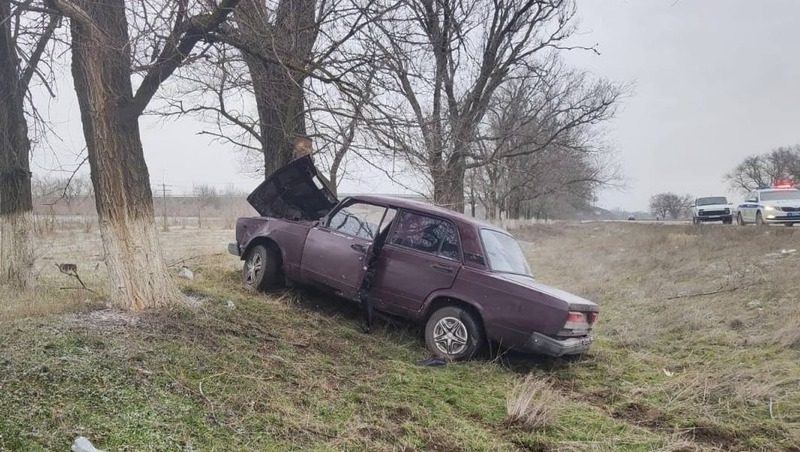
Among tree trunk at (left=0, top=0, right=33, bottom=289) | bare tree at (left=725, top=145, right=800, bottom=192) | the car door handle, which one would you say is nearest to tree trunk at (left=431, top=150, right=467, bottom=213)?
the car door handle

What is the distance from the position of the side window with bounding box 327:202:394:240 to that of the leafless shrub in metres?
2.99

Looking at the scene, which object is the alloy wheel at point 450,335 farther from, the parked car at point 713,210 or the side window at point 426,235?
the parked car at point 713,210

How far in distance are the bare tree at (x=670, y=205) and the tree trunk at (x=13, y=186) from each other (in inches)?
3984

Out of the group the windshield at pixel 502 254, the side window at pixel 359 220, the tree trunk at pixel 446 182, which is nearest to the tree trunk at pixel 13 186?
the side window at pixel 359 220

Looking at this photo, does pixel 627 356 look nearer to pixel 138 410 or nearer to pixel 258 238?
pixel 258 238

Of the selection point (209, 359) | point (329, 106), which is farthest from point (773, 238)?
point (209, 359)

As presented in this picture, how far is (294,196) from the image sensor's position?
8.03m

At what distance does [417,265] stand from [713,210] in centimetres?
3085

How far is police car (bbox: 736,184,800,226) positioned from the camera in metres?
20.3

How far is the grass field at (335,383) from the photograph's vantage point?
3.49 m

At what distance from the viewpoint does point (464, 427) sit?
4.12 metres

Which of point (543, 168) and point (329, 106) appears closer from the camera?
point (329, 106)

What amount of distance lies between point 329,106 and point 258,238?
7.14ft

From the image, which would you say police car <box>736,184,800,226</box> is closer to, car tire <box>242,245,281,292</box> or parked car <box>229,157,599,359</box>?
parked car <box>229,157,599,359</box>
